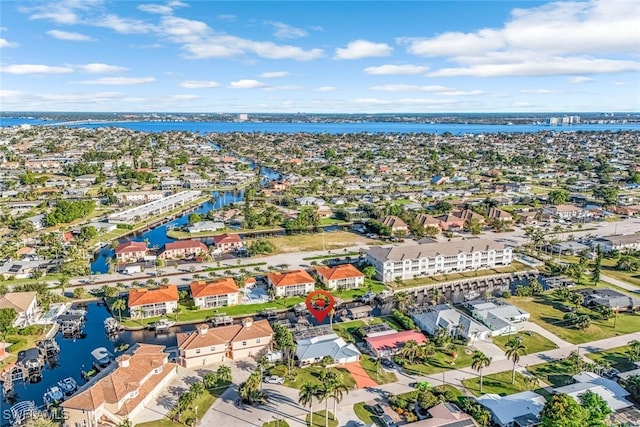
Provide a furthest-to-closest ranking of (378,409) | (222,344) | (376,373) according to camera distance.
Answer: (222,344)
(376,373)
(378,409)

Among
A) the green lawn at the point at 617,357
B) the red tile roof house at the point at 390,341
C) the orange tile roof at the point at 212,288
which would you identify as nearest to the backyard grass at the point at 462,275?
the red tile roof house at the point at 390,341

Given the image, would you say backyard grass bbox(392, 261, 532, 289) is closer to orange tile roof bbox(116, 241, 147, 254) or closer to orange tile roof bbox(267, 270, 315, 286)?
orange tile roof bbox(267, 270, 315, 286)

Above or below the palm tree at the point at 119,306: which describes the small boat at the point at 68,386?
below

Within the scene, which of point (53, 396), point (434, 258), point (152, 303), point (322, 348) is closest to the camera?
point (53, 396)

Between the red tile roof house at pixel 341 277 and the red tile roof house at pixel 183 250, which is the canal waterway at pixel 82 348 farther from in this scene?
the red tile roof house at pixel 341 277

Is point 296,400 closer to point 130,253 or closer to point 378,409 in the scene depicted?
point 378,409

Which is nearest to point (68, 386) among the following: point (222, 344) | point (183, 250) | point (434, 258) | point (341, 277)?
point (222, 344)

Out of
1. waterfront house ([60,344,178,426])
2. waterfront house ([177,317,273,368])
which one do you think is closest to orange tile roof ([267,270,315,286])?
waterfront house ([177,317,273,368])
